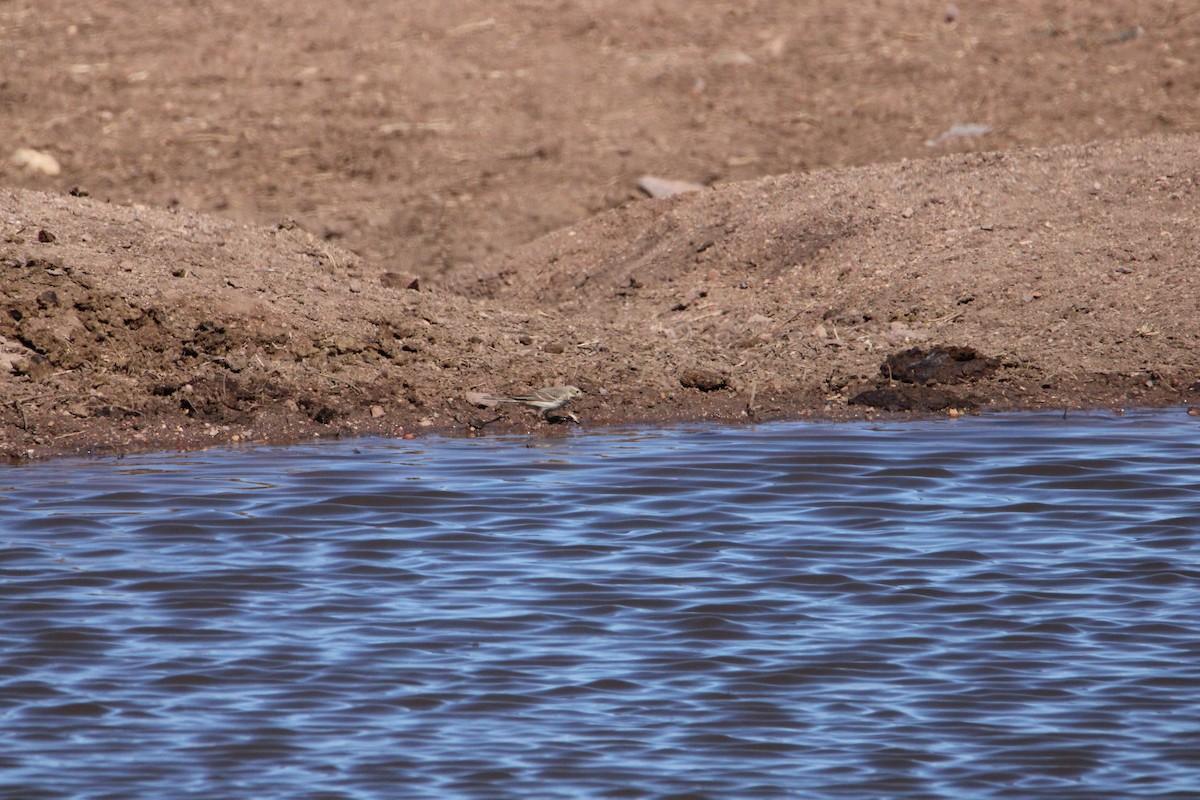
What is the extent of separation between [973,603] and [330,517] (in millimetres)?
2860

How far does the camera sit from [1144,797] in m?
4.86

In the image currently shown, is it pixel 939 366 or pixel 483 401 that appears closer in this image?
pixel 483 401

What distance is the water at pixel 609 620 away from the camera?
5.08 m

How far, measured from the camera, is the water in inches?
200

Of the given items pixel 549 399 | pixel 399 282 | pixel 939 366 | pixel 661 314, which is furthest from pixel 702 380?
pixel 399 282

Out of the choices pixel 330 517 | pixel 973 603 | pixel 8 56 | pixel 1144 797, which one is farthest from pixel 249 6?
pixel 1144 797

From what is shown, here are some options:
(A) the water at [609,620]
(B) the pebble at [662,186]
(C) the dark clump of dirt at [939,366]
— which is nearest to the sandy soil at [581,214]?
(C) the dark clump of dirt at [939,366]

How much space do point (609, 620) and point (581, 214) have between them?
348 inches

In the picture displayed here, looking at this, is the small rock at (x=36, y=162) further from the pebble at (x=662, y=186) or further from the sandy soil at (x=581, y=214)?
the pebble at (x=662, y=186)

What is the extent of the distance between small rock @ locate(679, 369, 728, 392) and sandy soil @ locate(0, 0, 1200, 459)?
0.08ft

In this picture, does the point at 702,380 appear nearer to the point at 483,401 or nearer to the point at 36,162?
the point at 483,401

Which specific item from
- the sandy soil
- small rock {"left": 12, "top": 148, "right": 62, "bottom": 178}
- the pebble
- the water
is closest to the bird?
the sandy soil

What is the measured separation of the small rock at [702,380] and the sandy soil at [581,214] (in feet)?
0.08

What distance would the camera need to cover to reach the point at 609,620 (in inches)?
249
